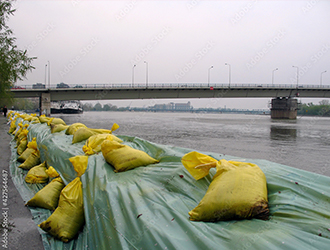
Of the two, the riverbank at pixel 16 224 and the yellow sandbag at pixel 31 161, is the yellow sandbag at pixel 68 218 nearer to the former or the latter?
the riverbank at pixel 16 224

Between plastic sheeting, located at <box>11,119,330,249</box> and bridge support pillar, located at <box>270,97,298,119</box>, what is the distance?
4548 centimetres

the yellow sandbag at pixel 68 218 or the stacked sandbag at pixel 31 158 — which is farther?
the stacked sandbag at pixel 31 158

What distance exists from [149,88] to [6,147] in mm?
22962

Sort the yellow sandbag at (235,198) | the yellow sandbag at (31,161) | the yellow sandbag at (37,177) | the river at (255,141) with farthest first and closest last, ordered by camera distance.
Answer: the river at (255,141)
the yellow sandbag at (31,161)
the yellow sandbag at (37,177)
the yellow sandbag at (235,198)


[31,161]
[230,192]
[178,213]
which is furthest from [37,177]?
[230,192]

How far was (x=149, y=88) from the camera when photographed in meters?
29.3

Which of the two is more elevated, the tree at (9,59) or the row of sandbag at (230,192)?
the tree at (9,59)

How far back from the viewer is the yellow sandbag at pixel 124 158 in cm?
246

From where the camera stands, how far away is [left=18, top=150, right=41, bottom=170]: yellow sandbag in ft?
14.7

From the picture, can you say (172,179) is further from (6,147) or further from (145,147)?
(6,147)

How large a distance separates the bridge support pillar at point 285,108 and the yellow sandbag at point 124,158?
150 ft

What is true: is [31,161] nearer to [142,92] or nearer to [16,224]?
[16,224]

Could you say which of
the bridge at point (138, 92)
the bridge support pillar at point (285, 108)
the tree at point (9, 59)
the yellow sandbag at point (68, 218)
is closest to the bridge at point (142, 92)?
the bridge at point (138, 92)

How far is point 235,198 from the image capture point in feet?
4.97
